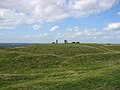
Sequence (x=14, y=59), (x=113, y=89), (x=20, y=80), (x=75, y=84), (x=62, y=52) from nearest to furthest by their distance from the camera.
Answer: (x=113, y=89), (x=75, y=84), (x=20, y=80), (x=14, y=59), (x=62, y=52)

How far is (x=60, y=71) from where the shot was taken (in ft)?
104

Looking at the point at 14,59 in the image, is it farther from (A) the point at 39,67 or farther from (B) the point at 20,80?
(B) the point at 20,80

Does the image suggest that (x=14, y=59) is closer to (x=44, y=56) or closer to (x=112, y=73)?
(x=44, y=56)

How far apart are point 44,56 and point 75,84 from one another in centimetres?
2191

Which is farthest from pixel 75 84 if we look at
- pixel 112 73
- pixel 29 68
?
pixel 29 68

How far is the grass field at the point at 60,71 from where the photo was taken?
21625mm

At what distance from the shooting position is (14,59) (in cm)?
4041

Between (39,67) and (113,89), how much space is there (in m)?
18.0

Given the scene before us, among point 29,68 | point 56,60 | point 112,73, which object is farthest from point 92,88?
point 56,60

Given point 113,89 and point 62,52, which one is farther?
point 62,52

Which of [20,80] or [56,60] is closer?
[20,80]

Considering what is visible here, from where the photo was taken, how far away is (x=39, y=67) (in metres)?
36.8

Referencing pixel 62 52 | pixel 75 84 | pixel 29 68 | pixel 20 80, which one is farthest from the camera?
pixel 62 52

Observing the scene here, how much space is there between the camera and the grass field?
21625mm
